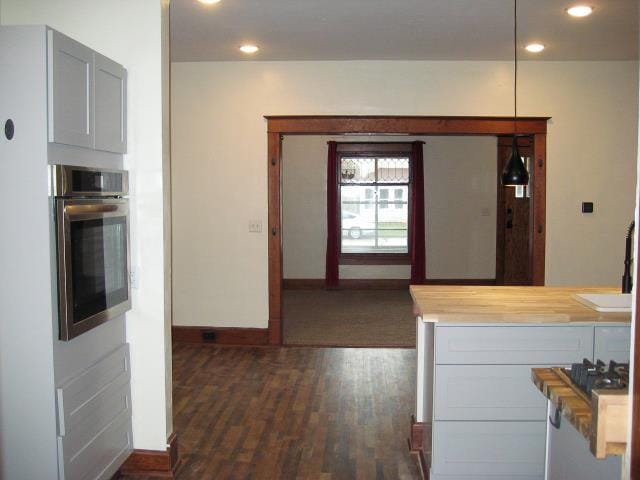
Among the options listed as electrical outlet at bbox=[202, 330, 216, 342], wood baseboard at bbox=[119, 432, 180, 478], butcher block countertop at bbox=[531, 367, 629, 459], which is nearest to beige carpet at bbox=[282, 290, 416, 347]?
electrical outlet at bbox=[202, 330, 216, 342]

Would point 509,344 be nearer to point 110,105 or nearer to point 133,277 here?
point 133,277

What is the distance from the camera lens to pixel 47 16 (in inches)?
117

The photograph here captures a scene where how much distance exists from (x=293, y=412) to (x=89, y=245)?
1.96 meters

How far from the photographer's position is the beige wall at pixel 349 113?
5.44 meters

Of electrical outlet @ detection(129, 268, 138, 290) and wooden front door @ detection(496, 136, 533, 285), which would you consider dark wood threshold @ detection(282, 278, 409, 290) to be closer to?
wooden front door @ detection(496, 136, 533, 285)

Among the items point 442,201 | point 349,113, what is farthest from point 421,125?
point 442,201

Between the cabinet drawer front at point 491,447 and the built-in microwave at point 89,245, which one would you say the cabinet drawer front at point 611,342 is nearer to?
the cabinet drawer front at point 491,447

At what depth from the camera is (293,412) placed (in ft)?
13.0

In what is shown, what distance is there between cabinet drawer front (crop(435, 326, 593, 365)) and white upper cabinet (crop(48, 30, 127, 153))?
163 cm

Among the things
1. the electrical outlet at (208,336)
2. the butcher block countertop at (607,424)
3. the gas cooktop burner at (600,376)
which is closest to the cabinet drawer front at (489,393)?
the gas cooktop burner at (600,376)

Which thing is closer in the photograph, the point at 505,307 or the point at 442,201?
the point at 505,307

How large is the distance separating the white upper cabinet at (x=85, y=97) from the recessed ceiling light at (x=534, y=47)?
3.26 metres

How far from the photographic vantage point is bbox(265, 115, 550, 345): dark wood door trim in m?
5.47

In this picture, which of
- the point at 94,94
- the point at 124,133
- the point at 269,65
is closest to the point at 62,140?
the point at 94,94
